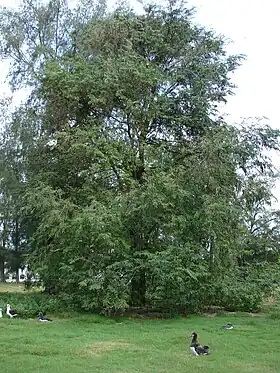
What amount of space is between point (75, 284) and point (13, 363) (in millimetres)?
8643

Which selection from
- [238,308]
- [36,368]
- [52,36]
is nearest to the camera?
[36,368]

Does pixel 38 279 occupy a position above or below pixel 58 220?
below

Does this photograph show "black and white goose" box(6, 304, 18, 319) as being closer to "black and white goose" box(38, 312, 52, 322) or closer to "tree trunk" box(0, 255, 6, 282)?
"black and white goose" box(38, 312, 52, 322)

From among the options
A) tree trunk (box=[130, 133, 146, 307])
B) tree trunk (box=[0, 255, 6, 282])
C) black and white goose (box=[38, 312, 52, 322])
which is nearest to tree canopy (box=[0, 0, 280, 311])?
tree trunk (box=[130, 133, 146, 307])

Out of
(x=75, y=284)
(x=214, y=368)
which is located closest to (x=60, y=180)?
(x=75, y=284)

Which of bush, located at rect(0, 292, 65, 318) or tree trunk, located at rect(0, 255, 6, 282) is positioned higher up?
tree trunk, located at rect(0, 255, 6, 282)

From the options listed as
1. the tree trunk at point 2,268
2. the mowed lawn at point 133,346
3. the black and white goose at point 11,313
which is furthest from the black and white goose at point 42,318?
the tree trunk at point 2,268

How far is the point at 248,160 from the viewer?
65.9ft

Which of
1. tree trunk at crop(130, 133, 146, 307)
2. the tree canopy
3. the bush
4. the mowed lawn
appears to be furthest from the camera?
tree trunk at crop(130, 133, 146, 307)

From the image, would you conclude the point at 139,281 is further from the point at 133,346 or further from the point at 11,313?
the point at 133,346

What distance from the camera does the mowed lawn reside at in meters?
9.31

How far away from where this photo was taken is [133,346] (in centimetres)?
1166

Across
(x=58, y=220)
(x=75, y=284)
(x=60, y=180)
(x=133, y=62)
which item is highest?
(x=133, y=62)

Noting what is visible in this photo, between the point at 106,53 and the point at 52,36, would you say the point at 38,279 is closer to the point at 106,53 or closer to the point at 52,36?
the point at 106,53
